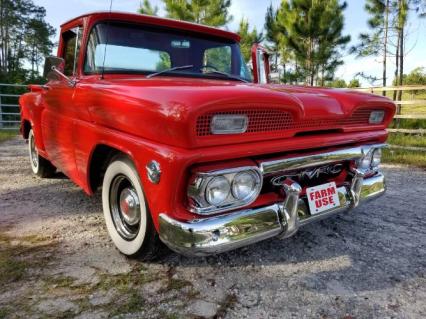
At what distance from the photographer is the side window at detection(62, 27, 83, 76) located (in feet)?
10.4

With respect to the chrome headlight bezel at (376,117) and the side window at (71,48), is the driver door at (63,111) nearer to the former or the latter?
the side window at (71,48)

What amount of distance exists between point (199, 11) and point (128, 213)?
16.7 metres

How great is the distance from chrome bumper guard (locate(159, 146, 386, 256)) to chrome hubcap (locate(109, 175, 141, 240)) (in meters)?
0.49

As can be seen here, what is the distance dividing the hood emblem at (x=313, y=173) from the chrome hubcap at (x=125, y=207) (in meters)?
0.89

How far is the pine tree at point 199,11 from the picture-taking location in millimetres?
16594

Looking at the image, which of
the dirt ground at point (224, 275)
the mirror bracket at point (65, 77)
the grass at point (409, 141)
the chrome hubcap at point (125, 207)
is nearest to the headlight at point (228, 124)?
the chrome hubcap at point (125, 207)

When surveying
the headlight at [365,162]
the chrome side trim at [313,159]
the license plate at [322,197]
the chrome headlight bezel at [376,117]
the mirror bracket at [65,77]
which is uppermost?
the mirror bracket at [65,77]

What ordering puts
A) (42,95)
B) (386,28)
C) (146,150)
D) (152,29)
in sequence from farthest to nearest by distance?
(386,28), (42,95), (152,29), (146,150)

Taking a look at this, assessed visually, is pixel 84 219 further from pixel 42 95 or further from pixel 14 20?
pixel 14 20

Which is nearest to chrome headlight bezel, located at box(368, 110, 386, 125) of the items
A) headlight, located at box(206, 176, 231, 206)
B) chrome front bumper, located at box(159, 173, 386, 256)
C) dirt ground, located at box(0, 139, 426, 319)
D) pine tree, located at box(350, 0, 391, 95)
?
dirt ground, located at box(0, 139, 426, 319)

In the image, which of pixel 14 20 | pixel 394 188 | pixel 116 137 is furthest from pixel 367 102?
pixel 14 20

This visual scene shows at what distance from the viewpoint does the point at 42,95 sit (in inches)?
154

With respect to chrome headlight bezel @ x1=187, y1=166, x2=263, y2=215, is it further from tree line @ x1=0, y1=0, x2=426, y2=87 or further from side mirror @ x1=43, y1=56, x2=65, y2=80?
tree line @ x1=0, y1=0, x2=426, y2=87

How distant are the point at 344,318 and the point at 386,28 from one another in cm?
1592
